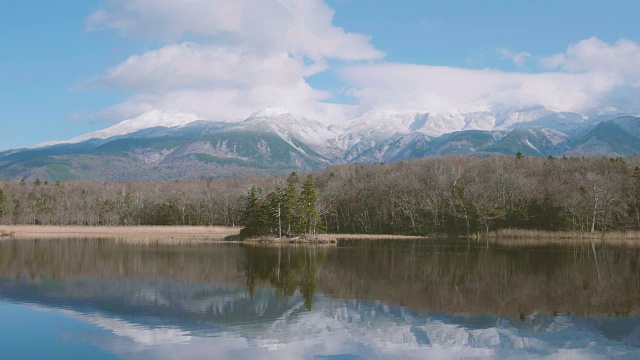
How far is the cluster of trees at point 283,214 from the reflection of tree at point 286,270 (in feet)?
52.3

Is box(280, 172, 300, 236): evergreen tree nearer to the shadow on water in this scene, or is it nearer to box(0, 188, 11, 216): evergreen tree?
the shadow on water

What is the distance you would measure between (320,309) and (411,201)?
83051 mm

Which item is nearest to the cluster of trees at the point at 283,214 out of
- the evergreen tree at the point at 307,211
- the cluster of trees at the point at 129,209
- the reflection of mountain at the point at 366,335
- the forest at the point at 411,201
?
the evergreen tree at the point at 307,211

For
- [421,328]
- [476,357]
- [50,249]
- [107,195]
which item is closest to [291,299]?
[421,328]

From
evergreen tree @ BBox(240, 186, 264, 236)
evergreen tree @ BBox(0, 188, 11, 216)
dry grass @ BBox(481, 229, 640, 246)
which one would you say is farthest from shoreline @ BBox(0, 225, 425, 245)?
evergreen tree @ BBox(0, 188, 11, 216)

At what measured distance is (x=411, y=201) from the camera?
110312mm

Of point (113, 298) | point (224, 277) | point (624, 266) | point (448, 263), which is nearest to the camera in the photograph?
point (113, 298)

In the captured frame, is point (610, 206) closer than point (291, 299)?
No

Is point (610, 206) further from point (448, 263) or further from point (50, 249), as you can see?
point (50, 249)

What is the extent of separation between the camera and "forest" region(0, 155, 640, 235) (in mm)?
90562

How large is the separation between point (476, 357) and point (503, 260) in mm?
33308

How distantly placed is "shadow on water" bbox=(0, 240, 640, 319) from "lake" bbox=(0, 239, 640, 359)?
0.47ft

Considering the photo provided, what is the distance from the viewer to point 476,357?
67.1ft

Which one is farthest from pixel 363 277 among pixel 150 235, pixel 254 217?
pixel 150 235
